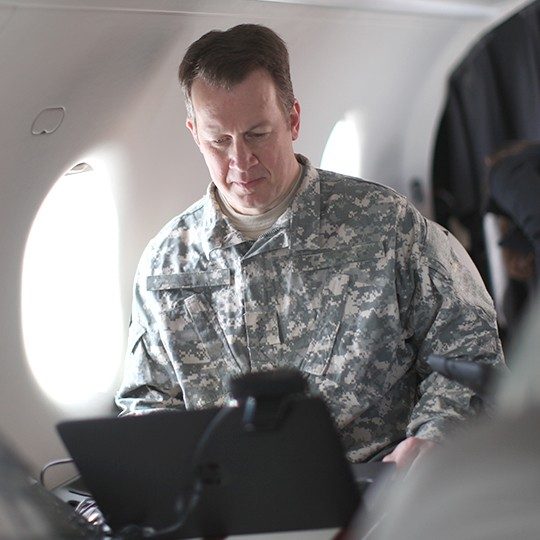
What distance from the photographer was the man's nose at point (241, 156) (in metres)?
2.85

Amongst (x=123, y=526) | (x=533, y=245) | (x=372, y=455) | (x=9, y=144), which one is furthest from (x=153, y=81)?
(x=533, y=245)

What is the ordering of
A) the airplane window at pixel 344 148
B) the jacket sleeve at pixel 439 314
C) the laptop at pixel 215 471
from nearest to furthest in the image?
the laptop at pixel 215 471 → the jacket sleeve at pixel 439 314 → the airplane window at pixel 344 148

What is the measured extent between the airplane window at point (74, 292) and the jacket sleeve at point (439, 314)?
1.11m

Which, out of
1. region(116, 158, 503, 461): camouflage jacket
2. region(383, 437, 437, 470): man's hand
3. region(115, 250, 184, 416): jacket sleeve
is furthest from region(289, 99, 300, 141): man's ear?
region(383, 437, 437, 470): man's hand

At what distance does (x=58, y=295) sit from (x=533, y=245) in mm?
2387

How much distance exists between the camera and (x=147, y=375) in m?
2.97

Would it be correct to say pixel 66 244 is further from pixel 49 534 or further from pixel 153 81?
pixel 49 534

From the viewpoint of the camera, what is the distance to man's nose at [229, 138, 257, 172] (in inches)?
112

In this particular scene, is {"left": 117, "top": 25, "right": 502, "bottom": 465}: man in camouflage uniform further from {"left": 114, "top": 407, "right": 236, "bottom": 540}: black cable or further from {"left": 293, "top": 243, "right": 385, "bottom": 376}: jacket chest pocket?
{"left": 114, "top": 407, "right": 236, "bottom": 540}: black cable

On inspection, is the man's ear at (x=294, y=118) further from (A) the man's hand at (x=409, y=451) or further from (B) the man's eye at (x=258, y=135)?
(A) the man's hand at (x=409, y=451)

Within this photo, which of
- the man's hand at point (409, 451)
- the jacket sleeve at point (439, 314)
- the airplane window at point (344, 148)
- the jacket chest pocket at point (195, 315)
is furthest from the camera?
the airplane window at point (344, 148)

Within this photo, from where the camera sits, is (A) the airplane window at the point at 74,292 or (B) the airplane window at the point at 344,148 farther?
(B) the airplane window at the point at 344,148

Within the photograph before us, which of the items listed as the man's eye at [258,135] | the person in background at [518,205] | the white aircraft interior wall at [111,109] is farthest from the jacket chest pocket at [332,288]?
the person in background at [518,205]

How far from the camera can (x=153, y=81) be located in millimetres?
3406
